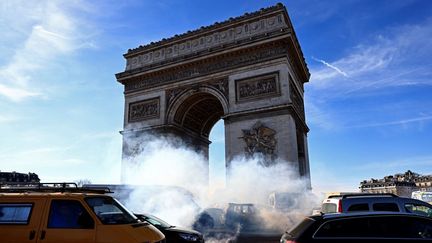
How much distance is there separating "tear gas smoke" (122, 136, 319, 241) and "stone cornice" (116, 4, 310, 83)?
6530mm

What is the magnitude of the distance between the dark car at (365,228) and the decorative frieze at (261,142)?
52.2ft

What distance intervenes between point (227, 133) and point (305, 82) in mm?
10492

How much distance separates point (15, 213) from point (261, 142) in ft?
57.3

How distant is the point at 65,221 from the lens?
499cm

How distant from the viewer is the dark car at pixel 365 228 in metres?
4.82

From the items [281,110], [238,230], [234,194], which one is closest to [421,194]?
[281,110]

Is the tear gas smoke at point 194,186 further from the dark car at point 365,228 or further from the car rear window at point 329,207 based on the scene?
the dark car at point 365,228

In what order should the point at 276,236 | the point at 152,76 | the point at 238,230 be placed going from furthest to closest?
the point at 152,76, the point at 238,230, the point at 276,236

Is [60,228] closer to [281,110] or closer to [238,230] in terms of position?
[238,230]

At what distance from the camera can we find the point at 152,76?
2708 centimetres

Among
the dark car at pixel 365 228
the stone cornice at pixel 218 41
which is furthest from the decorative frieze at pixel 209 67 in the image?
the dark car at pixel 365 228

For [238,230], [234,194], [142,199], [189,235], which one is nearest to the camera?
[189,235]

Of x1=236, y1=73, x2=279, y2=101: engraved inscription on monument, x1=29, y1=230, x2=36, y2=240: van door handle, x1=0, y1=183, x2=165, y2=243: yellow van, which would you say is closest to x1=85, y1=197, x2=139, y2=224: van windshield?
x1=0, y1=183, x2=165, y2=243: yellow van

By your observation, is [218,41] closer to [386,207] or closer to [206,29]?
[206,29]
